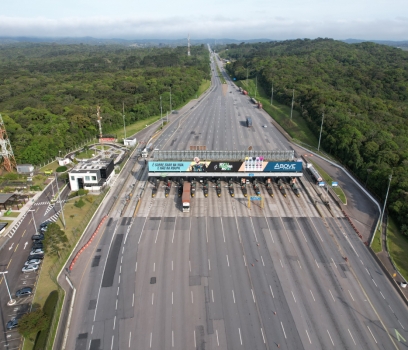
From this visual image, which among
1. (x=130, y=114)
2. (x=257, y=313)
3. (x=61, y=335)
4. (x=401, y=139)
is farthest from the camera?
(x=130, y=114)

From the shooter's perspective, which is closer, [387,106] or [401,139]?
[401,139]

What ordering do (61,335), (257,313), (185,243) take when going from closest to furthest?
(61,335), (257,313), (185,243)

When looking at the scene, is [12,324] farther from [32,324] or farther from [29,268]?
[29,268]

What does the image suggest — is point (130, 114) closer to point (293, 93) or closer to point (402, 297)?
point (293, 93)

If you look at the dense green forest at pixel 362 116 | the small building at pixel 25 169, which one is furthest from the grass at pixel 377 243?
the small building at pixel 25 169

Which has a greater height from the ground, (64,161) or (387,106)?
(387,106)

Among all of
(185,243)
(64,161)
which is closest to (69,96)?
(64,161)

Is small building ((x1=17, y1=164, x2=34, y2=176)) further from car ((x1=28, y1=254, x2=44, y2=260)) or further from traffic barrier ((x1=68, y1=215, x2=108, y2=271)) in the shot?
car ((x1=28, y1=254, x2=44, y2=260))

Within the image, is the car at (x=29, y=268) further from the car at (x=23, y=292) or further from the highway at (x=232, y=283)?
the highway at (x=232, y=283)
